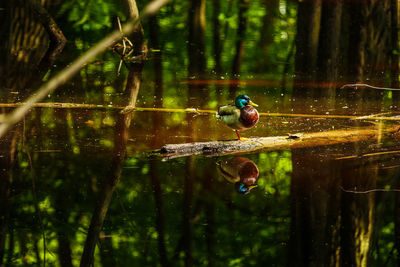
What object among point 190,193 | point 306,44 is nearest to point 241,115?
point 190,193

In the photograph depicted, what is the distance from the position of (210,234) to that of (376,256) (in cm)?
124

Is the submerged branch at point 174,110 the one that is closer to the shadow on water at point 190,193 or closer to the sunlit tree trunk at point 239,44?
the shadow on water at point 190,193

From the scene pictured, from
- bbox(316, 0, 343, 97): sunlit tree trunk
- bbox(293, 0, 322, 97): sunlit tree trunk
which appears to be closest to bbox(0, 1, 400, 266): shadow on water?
bbox(293, 0, 322, 97): sunlit tree trunk

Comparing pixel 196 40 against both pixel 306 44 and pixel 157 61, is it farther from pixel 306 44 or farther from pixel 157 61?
pixel 157 61

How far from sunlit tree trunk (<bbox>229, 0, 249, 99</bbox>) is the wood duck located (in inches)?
105

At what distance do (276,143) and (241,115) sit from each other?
0.56 metres

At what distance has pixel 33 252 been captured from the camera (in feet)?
14.4

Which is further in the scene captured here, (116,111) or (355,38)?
(355,38)

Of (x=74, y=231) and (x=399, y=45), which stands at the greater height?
(x=399, y=45)

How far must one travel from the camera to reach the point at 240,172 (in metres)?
5.89

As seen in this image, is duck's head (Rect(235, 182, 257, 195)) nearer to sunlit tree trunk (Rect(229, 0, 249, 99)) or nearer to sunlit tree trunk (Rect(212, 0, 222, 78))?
sunlit tree trunk (Rect(229, 0, 249, 99))

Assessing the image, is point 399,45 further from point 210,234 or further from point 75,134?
point 210,234

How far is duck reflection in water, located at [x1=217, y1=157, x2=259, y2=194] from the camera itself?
5.63 metres

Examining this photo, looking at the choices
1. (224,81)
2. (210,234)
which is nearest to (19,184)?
(210,234)
